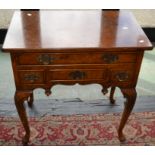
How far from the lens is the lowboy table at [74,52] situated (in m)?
1.16

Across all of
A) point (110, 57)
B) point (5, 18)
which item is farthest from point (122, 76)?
point (5, 18)

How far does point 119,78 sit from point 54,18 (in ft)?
1.53

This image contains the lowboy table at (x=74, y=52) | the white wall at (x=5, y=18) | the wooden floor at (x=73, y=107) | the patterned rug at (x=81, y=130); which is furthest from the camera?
the white wall at (x=5, y=18)

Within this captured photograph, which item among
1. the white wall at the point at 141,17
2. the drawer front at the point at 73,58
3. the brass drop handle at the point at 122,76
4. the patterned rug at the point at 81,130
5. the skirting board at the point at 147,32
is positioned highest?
the drawer front at the point at 73,58

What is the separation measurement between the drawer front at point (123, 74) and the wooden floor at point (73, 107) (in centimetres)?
56

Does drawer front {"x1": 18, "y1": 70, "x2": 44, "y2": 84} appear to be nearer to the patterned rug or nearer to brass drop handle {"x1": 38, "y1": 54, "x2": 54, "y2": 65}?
brass drop handle {"x1": 38, "y1": 54, "x2": 54, "y2": 65}

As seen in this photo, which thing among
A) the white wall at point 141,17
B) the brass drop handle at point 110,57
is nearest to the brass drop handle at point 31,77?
the brass drop handle at point 110,57

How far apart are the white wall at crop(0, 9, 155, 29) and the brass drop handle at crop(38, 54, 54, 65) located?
132 cm

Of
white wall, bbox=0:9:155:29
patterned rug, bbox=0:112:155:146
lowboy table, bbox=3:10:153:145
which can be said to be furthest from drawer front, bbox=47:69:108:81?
white wall, bbox=0:9:155:29

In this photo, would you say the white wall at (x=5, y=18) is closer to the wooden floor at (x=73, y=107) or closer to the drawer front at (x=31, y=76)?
the wooden floor at (x=73, y=107)

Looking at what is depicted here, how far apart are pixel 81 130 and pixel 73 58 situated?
636 millimetres

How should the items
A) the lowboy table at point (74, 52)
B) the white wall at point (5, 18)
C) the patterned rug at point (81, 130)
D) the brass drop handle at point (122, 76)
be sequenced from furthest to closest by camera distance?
the white wall at point (5, 18)
the patterned rug at point (81, 130)
the brass drop handle at point (122, 76)
the lowboy table at point (74, 52)

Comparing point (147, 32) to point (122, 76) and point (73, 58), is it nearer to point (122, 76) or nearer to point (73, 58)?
point (122, 76)

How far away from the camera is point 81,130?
167cm
